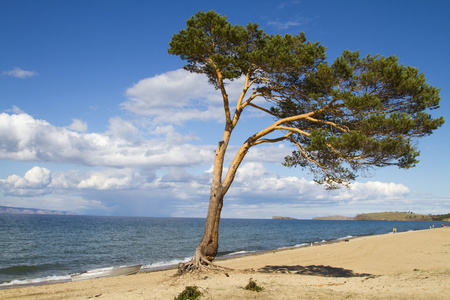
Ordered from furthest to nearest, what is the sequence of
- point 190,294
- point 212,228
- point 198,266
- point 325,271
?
point 325,271 < point 212,228 < point 198,266 < point 190,294

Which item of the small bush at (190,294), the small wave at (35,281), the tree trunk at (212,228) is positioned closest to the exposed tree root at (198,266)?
Answer: the tree trunk at (212,228)

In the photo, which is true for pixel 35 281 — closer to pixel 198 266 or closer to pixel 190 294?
pixel 198 266

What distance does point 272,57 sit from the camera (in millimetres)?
10883

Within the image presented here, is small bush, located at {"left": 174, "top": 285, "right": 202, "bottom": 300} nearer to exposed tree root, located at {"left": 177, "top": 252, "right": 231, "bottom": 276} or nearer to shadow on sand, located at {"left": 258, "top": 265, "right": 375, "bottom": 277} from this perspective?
exposed tree root, located at {"left": 177, "top": 252, "right": 231, "bottom": 276}

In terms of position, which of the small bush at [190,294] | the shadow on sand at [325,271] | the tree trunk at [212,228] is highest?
the tree trunk at [212,228]

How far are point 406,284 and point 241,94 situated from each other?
8.30m

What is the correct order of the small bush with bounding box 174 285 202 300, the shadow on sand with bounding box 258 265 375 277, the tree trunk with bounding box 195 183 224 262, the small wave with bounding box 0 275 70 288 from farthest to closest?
the small wave with bounding box 0 275 70 288 → the shadow on sand with bounding box 258 265 375 277 → the tree trunk with bounding box 195 183 224 262 → the small bush with bounding box 174 285 202 300

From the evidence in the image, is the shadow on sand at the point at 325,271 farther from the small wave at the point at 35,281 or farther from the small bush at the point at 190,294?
the small wave at the point at 35,281

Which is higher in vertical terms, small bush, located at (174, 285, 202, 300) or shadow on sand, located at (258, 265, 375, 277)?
small bush, located at (174, 285, 202, 300)

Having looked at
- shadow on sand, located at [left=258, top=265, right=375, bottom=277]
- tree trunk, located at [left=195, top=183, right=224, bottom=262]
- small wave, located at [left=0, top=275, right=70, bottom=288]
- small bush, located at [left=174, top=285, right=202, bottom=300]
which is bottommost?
small wave, located at [left=0, top=275, right=70, bottom=288]

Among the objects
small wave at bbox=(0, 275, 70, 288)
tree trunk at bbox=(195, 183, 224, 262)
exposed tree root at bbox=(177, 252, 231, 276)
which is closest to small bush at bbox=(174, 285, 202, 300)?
exposed tree root at bbox=(177, 252, 231, 276)

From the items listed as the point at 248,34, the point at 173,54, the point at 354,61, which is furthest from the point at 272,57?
the point at 173,54

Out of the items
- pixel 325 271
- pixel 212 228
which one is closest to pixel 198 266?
pixel 212 228

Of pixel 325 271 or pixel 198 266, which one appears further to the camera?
pixel 325 271
